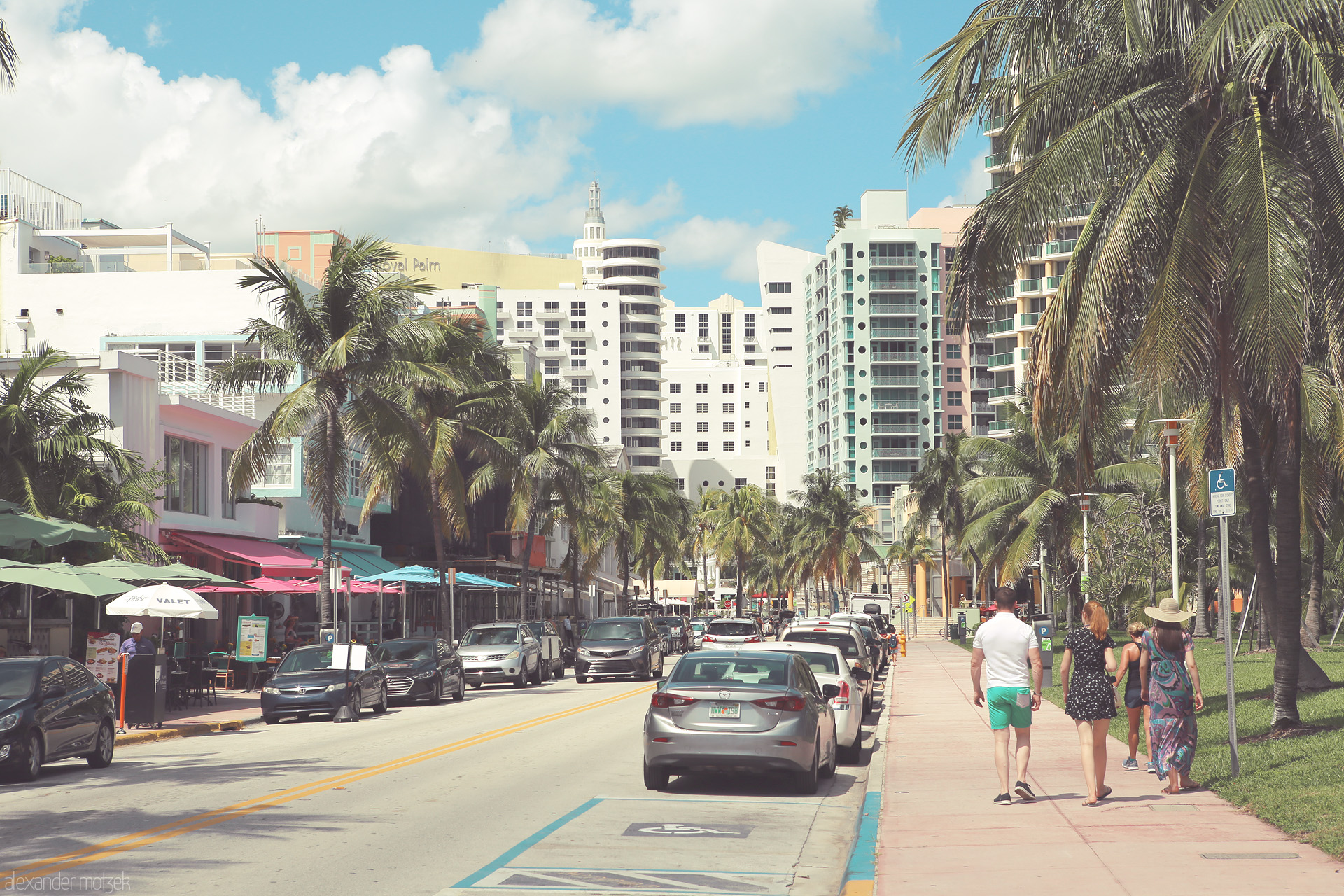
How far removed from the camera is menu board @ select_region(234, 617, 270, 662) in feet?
98.8

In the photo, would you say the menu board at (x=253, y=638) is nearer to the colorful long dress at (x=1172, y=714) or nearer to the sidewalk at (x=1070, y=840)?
the sidewalk at (x=1070, y=840)

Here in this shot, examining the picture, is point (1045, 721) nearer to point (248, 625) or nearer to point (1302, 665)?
point (1302, 665)

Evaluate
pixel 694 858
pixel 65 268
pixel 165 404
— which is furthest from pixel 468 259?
pixel 694 858

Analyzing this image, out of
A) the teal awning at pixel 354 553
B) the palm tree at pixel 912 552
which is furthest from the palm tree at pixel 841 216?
the teal awning at pixel 354 553

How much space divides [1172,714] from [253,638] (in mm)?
22794

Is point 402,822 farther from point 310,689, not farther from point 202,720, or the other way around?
point 202,720

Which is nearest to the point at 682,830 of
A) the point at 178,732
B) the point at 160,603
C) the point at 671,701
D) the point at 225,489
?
the point at 671,701

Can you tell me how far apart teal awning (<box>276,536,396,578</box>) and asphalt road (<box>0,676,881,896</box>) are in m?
22.9

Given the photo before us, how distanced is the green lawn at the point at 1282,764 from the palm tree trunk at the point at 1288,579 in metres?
0.53

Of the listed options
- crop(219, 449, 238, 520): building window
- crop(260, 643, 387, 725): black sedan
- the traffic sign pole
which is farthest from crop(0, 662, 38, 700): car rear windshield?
crop(219, 449, 238, 520): building window

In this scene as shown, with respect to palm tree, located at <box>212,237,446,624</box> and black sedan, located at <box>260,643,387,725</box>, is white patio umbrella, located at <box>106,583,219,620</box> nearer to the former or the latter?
black sedan, located at <box>260,643,387,725</box>

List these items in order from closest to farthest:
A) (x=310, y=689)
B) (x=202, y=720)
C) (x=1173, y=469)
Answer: (x=202, y=720) → (x=310, y=689) → (x=1173, y=469)

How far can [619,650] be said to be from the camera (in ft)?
120

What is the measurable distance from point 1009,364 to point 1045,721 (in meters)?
79.1
